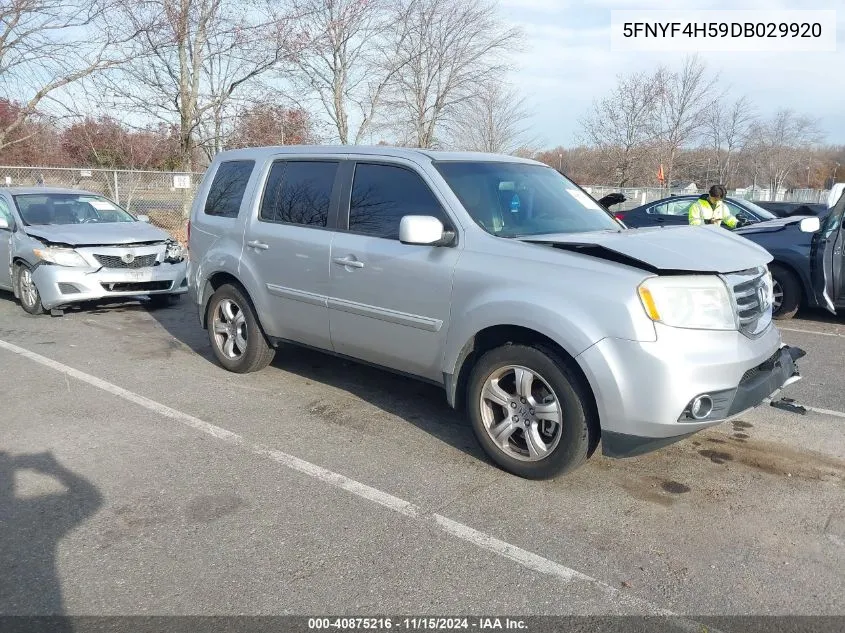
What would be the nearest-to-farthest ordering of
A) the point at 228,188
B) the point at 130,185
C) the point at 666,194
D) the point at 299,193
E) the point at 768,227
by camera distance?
the point at 299,193 → the point at 228,188 → the point at 768,227 → the point at 130,185 → the point at 666,194

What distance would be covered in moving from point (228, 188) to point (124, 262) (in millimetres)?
3204

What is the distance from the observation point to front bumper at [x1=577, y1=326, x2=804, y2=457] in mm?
3314

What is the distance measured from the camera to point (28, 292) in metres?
8.61

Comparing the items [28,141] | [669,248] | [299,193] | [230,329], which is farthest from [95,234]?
[28,141]

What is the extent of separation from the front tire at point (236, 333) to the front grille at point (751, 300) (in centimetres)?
359

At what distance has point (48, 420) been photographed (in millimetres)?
4801

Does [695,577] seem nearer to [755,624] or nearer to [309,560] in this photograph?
[755,624]

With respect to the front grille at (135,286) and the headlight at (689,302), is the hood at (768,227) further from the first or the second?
the front grille at (135,286)

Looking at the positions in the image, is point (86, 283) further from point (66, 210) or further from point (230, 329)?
point (230, 329)

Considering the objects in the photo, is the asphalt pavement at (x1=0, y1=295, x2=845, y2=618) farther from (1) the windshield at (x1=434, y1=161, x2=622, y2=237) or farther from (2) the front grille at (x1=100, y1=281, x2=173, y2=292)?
(2) the front grille at (x1=100, y1=281, x2=173, y2=292)

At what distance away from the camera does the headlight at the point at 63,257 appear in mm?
8125

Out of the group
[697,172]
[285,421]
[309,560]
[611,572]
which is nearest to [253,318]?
[285,421]

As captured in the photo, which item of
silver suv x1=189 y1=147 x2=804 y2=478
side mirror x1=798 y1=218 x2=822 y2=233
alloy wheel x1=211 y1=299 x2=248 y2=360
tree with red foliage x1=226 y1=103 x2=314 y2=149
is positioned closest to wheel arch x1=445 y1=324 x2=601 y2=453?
silver suv x1=189 y1=147 x2=804 y2=478

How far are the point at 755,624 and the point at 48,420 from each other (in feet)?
14.6
